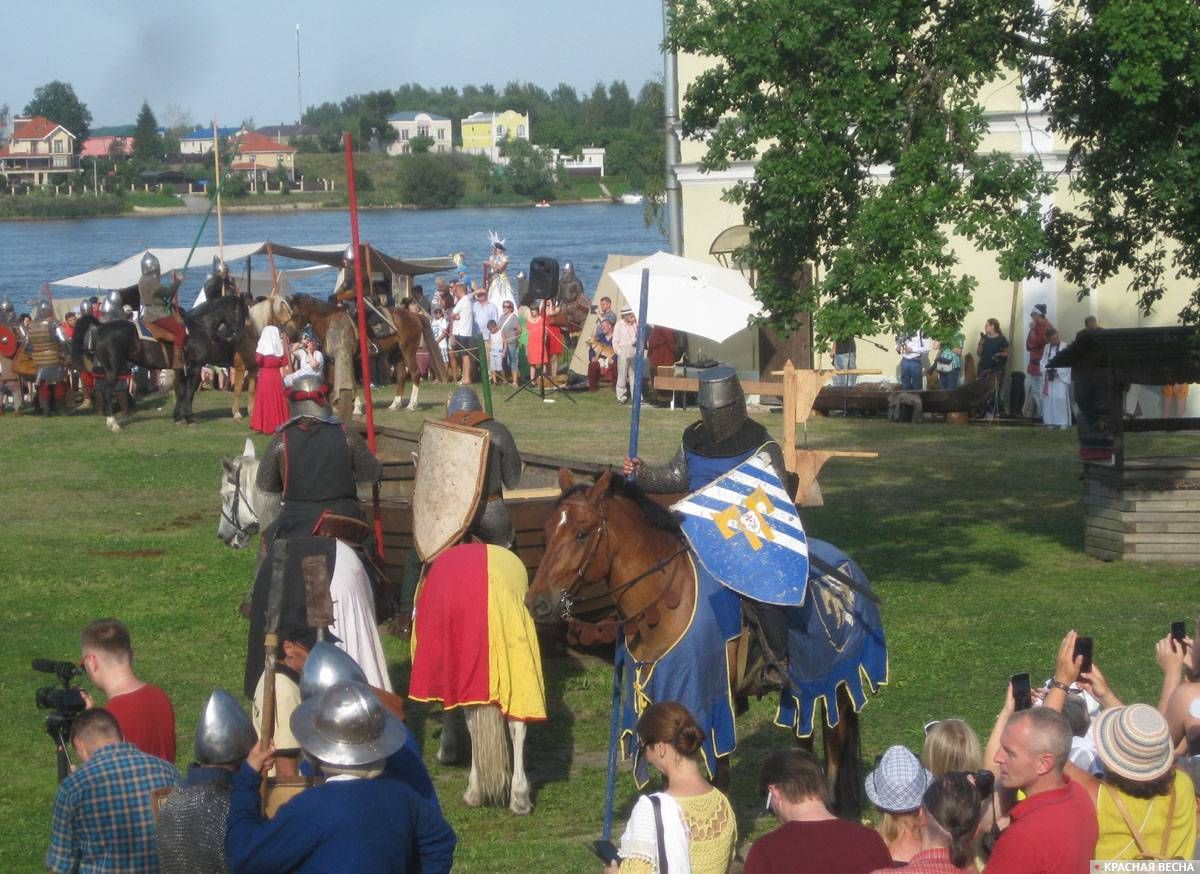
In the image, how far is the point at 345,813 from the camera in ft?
16.0

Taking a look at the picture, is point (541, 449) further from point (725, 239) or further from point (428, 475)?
point (428, 475)

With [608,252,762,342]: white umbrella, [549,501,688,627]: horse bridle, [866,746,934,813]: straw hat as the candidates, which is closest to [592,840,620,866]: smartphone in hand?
[866,746,934,813]: straw hat

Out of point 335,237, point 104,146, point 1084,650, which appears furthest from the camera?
point 104,146

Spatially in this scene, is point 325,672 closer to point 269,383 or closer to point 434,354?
point 269,383

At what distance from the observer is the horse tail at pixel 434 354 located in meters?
29.9

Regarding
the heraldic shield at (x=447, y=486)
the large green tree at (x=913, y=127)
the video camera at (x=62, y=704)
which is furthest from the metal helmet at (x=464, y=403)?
the large green tree at (x=913, y=127)

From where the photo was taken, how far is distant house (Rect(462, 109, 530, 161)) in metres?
178

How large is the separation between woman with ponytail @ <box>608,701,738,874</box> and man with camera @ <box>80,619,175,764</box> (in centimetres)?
206

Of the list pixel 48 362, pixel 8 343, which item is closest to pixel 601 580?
pixel 48 362

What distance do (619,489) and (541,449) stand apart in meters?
13.9

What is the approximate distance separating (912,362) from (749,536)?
1887cm

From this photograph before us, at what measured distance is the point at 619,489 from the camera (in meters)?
8.07

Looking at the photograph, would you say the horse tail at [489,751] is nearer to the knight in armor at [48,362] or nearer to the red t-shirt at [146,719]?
the red t-shirt at [146,719]

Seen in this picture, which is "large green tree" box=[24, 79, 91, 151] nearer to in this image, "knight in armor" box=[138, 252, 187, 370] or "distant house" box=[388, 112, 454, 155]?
"distant house" box=[388, 112, 454, 155]
